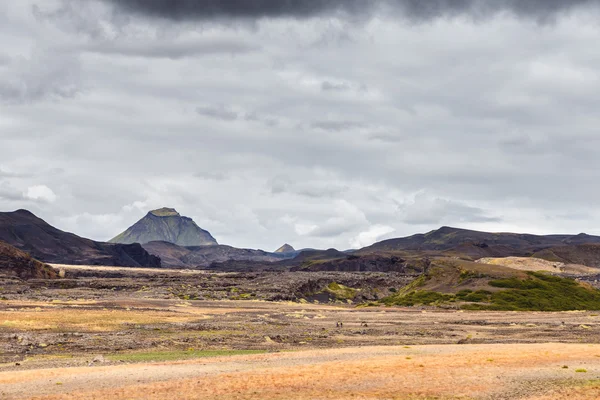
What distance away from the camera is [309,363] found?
125 ft

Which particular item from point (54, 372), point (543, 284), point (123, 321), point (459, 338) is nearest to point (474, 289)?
point (543, 284)

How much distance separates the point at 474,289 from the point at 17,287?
95.2m

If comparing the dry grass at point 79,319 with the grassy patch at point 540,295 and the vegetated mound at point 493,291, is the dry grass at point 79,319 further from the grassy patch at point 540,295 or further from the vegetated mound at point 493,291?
the grassy patch at point 540,295

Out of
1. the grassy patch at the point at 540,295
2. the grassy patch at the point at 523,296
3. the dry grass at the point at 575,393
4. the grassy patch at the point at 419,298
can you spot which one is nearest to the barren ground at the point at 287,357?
the dry grass at the point at 575,393

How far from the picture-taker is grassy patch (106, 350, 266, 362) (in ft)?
138

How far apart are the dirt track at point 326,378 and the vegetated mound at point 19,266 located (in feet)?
492

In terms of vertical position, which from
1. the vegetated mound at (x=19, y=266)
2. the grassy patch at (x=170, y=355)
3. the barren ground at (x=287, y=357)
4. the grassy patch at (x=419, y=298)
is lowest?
the grassy patch at (x=170, y=355)

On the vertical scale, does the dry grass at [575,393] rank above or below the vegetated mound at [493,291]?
below

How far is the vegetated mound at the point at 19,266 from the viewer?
172875mm

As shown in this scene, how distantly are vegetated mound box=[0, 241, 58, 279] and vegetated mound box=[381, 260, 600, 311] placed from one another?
108 meters

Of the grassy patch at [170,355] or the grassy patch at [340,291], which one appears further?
the grassy patch at [340,291]

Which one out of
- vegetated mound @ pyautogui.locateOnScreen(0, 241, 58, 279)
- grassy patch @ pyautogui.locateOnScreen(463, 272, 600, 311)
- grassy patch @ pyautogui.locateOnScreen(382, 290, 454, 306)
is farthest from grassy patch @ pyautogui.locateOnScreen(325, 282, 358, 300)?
vegetated mound @ pyautogui.locateOnScreen(0, 241, 58, 279)

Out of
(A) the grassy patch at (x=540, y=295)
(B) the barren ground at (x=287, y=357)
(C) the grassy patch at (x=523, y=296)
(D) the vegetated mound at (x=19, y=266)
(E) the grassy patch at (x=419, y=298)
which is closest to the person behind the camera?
(B) the barren ground at (x=287, y=357)

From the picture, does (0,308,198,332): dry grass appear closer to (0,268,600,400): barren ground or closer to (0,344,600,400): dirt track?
(0,268,600,400): barren ground
